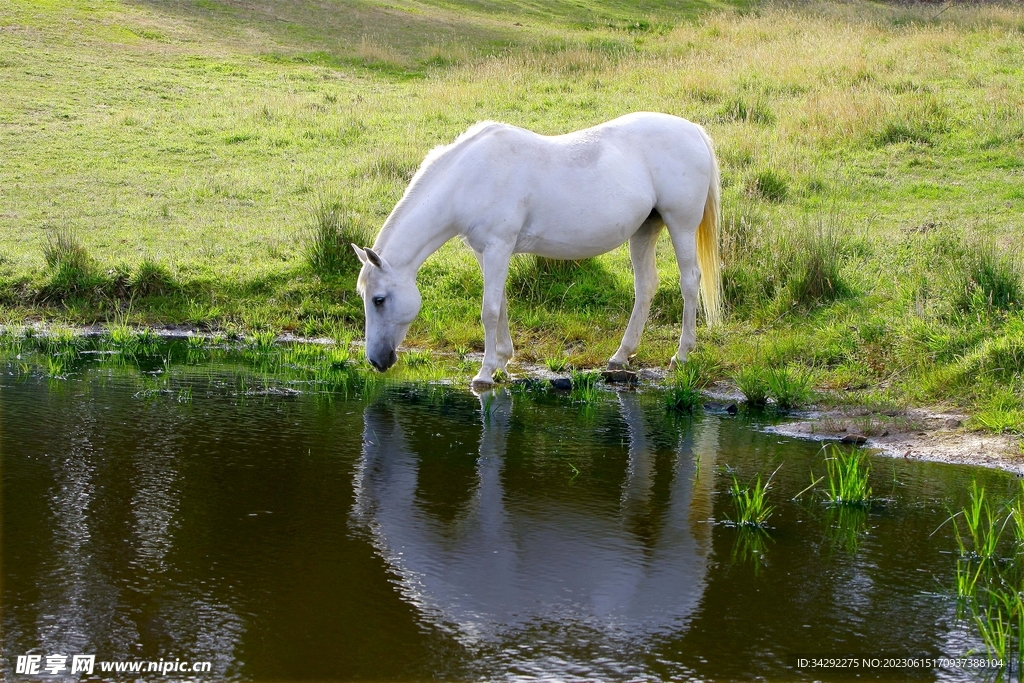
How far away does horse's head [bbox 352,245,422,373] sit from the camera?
759 cm

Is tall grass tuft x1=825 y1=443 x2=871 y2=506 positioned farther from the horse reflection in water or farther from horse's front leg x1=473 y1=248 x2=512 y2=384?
horse's front leg x1=473 y1=248 x2=512 y2=384

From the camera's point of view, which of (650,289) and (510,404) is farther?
(650,289)

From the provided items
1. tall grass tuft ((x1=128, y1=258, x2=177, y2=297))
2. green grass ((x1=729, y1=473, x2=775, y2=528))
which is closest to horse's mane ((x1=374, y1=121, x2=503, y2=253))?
tall grass tuft ((x1=128, y1=258, x2=177, y2=297))

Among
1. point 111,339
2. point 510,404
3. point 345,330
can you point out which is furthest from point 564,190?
point 111,339

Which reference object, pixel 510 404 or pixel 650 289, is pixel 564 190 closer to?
pixel 650 289

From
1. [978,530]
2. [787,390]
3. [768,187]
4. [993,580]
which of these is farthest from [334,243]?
[993,580]

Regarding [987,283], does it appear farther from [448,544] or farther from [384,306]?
[448,544]

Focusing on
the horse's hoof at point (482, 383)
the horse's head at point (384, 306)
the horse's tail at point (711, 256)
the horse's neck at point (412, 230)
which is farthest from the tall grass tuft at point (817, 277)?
the horse's head at point (384, 306)

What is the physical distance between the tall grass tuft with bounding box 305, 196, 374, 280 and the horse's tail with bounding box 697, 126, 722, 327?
131 inches

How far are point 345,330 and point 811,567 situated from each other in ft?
19.0

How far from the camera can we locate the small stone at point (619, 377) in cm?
821

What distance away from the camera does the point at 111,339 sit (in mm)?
8930

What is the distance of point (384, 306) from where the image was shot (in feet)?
25.0

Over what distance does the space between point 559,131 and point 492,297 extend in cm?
818
